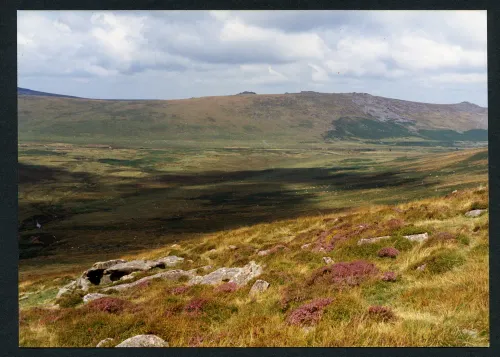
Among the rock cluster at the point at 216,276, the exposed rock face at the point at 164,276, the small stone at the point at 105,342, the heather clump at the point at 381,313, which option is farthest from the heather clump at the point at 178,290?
the heather clump at the point at 381,313

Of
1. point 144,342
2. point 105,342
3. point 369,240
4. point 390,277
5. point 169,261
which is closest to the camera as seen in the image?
point 144,342

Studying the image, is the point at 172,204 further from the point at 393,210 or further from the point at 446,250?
the point at 446,250

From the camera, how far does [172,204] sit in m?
110

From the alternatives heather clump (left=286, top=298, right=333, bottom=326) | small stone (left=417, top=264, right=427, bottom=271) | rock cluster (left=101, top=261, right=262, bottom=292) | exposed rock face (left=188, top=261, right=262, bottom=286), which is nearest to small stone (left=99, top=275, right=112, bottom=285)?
rock cluster (left=101, top=261, right=262, bottom=292)

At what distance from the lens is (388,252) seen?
1470 cm

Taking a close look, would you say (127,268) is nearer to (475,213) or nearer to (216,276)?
(216,276)

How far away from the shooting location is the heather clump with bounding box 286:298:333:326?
10.9 m

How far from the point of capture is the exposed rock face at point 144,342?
1047 centimetres

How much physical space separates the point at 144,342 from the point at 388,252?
352 inches

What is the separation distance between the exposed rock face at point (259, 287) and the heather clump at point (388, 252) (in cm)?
435

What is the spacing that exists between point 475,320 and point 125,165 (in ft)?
611

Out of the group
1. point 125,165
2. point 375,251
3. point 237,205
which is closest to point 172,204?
point 237,205

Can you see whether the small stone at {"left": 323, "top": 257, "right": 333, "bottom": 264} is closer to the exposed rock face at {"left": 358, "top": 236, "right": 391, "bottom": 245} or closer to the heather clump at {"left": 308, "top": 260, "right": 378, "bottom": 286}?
the heather clump at {"left": 308, "top": 260, "right": 378, "bottom": 286}

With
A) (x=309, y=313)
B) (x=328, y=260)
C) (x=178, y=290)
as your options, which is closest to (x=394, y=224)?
(x=328, y=260)
